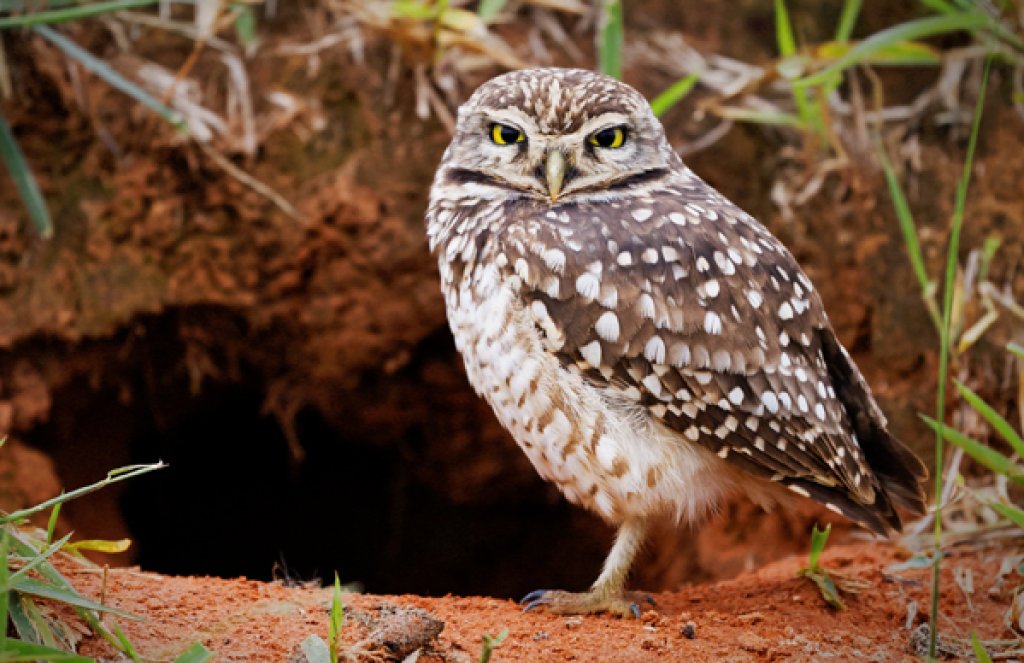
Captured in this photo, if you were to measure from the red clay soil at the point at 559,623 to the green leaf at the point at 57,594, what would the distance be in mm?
131

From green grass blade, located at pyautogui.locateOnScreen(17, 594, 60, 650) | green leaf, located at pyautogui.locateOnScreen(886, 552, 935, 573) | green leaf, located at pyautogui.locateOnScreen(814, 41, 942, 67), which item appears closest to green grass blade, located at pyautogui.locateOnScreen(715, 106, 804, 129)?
green leaf, located at pyautogui.locateOnScreen(814, 41, 942, 67)

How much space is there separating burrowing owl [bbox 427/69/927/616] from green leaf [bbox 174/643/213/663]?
97cm

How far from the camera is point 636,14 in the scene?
4234mm

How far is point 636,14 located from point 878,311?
5.09 ft

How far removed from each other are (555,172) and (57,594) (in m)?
1.49

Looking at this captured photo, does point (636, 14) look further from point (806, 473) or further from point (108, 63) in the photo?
point (806, 473)

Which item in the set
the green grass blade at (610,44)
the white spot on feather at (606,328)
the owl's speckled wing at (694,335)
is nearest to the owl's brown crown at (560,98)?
the owl's speckled wing at (694,335)

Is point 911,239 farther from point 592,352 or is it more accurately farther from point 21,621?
point 21,621

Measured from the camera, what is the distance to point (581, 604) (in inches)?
102

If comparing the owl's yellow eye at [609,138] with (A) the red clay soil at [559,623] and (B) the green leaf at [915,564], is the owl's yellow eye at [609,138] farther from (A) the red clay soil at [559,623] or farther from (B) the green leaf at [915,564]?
(B) the green leaf at [915,564]

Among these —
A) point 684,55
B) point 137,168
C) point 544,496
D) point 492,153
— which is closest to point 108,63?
point 137,168

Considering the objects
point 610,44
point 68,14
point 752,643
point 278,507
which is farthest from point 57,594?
point 278,507

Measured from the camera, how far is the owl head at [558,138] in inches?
104

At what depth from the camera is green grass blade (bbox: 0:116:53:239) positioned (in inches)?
134
